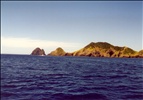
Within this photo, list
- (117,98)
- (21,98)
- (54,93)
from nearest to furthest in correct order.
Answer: (21,98), (117,98), (54,93)

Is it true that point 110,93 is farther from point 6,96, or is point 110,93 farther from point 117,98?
point 6,96

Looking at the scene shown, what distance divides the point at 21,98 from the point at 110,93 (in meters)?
9.60

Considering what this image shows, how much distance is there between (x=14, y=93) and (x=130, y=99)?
11.7m

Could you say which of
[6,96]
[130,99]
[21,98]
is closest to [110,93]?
[130,99]

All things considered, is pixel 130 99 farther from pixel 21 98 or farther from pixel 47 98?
pixel 21 98

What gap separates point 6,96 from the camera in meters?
17.9

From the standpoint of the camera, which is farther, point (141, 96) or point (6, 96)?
point (141, 96)

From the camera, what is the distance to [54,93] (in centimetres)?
2000

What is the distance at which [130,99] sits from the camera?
59.8ft

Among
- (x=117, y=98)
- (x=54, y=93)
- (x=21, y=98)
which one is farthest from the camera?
(x=54, y=93)

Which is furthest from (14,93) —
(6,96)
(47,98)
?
(47,98)

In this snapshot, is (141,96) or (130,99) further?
(141,96)

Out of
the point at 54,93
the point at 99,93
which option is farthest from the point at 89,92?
the point at 54,93

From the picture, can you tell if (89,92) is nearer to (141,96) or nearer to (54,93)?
(54,93)
